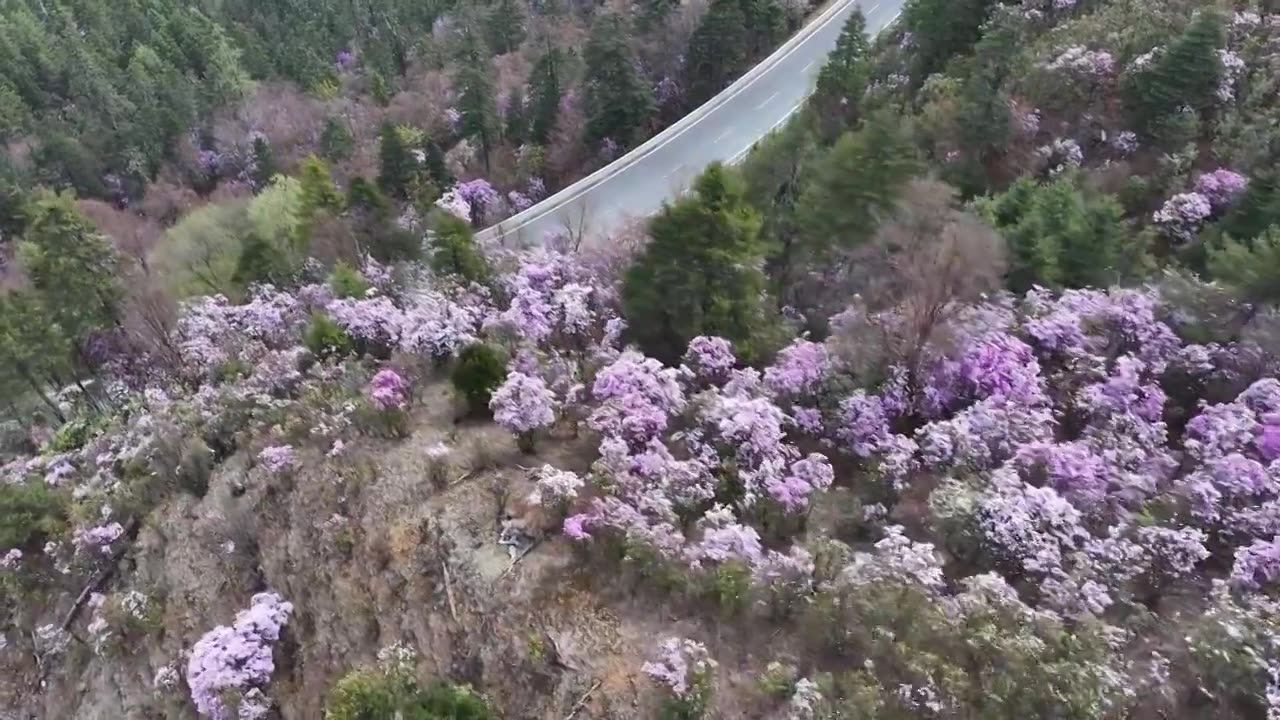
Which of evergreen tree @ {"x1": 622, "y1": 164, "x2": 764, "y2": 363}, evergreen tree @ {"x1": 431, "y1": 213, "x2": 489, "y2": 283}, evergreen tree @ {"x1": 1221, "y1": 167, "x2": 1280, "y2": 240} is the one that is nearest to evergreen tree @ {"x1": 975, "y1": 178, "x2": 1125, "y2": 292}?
evergreen tree @ {"x1": 1221, "y1": 167, "x2": 1280, "y2": 240}

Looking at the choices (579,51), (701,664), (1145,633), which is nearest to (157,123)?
(579,51)

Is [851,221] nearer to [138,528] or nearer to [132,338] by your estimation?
[138,528]

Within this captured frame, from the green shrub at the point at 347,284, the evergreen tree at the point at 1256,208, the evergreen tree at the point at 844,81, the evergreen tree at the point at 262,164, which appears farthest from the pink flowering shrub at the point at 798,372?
the evergreen tree at the point at 262,164

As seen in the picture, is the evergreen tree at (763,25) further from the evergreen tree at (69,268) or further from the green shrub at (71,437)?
the green shrub at (71,437)

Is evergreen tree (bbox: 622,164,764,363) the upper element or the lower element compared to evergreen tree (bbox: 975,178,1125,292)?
upper

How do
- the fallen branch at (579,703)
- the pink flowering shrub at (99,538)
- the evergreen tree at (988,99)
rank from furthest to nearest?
the evergreen tree at (988,99) < the pink flowering shrub at (99,538) < the fallen branch at (579,703)

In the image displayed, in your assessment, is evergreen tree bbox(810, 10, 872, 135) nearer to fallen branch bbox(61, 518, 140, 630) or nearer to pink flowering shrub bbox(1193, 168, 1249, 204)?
pink flowering shrub bbox(1193, 168, 1249, 204)

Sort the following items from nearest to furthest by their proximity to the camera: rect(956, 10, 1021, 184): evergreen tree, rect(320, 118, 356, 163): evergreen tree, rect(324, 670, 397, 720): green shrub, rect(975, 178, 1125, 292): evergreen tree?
1. rect(324, 670, 397, 720): green shrub
2. rect(975, 178, 1125, 292): evergreen tree
3. rect(956, 10, 1021, 184): evergreen tree
4. rect(320, 118, 356, 163): evergreen tree
